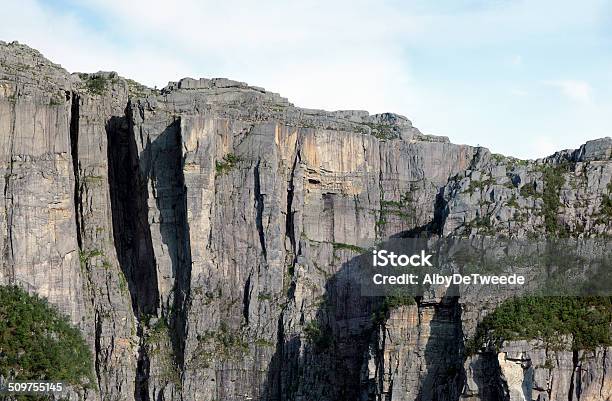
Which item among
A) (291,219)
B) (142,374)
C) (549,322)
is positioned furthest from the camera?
(291,219)

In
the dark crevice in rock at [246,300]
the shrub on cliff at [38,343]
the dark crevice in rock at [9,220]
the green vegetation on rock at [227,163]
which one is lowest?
the shrub on cliff at [38,343]

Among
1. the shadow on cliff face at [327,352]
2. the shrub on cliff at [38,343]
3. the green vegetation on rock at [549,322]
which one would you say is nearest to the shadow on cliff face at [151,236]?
the shrub on cliff at [38,343]

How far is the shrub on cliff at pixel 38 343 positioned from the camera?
94.4 metres

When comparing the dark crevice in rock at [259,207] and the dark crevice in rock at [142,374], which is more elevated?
the dark crevice in rock at [259,207]

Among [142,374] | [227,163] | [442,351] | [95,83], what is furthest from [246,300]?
[95,83]

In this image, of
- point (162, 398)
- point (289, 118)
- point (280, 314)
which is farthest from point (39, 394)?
point (289, 118)

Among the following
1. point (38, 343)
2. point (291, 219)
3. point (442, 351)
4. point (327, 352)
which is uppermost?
point (291, 219)

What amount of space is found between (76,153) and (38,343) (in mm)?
13568

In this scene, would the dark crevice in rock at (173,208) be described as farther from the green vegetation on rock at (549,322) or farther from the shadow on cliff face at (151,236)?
the green vegetation on rock at (549,322)

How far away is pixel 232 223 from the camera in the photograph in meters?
104

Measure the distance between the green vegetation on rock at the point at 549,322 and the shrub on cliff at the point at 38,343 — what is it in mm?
20662

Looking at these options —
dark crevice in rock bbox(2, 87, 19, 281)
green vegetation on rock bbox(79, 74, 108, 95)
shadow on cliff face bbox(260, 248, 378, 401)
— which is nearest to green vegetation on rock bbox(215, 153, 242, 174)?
shadow on cliff face bbox(260, 248, 378, 401)

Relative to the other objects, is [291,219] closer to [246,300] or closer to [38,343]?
[246,300]

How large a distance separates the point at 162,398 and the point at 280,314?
26.5 feet
